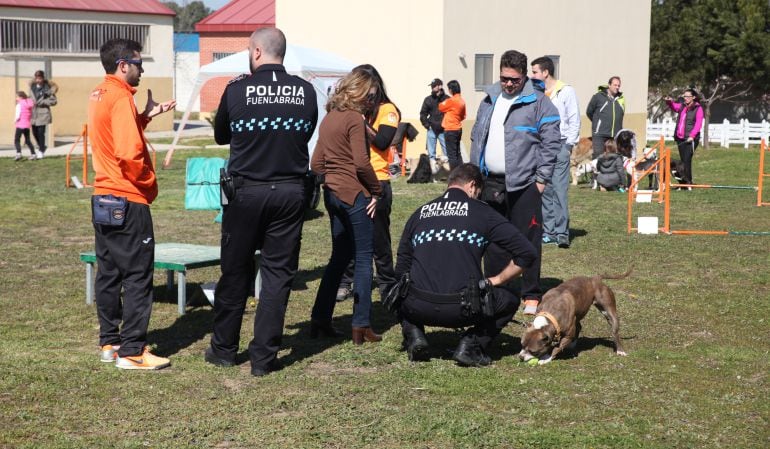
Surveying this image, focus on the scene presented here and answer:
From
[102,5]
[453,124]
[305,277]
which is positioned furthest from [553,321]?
[102,5]

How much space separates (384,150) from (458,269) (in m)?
1.65

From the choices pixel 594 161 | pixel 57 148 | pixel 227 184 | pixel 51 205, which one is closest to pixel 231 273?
pixel 227 184

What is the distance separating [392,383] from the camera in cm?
610

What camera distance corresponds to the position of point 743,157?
84.9 ft

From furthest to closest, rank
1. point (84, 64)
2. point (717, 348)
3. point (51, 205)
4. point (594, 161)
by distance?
point (84, 64)
point (594, 161)
point (51, 205)
point (717, 348)

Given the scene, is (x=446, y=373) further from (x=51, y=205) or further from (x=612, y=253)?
(x=51, y=205)

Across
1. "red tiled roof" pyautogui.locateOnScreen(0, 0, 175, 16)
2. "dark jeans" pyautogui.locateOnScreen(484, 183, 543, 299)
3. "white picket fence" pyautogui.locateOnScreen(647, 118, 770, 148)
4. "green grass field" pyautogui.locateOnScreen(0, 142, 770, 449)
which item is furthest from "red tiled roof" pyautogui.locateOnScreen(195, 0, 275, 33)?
"dark jeans" pyautogui.locateOnScreen(484, 183, 543, 299)

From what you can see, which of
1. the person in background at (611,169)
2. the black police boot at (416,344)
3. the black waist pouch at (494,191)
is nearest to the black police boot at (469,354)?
the black police boot at (416,344)

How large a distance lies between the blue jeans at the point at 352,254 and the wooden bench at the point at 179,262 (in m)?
1.24

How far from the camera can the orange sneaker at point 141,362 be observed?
6.31 metres

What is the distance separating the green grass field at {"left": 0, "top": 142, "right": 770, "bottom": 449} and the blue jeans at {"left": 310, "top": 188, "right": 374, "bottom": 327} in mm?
246

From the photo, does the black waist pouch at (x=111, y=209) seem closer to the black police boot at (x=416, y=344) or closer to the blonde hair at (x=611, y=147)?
the black police boot at (x=416, y=344)

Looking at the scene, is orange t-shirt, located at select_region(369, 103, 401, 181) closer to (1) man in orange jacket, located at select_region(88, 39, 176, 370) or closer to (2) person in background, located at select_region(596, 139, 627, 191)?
(1) man in orange jacket, located at select_region(88, 39, 176, 370)

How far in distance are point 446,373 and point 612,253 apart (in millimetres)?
5271
